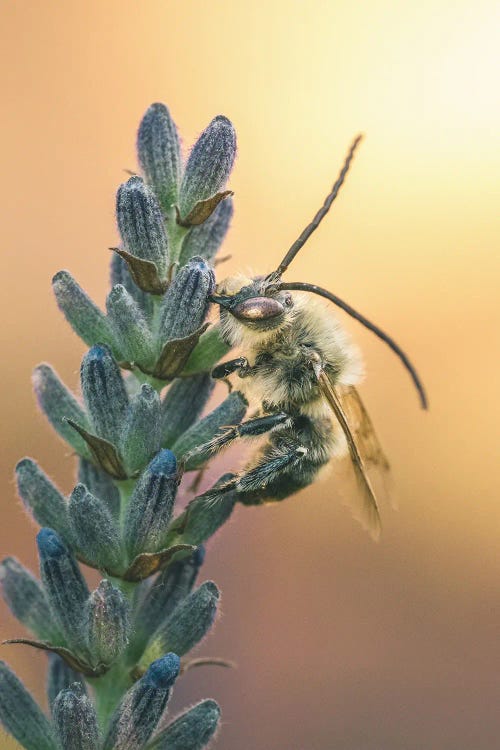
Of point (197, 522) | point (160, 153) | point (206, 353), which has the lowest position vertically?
point (197, 522)

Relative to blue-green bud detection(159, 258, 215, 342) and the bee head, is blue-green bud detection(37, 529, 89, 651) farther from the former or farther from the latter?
the bee head

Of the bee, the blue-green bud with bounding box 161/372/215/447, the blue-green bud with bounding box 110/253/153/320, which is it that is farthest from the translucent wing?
the blue-green bud with bounding box 110/253/153/320

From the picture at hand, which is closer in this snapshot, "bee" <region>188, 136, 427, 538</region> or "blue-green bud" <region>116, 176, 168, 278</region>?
"blue-green bud" <region>116, 176, 168, 278</region>

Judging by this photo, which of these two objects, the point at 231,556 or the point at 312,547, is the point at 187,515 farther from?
the point at 312,547

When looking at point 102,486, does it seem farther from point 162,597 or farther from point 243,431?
point 243,431

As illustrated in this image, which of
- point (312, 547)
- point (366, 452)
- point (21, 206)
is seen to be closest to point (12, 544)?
point (312, 547)

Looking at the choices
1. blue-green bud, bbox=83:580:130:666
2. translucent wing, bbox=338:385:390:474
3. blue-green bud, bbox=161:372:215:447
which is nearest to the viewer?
blue-green bud, bbox=83:580:130:666


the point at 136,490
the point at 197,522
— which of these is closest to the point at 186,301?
the point at 136,490
